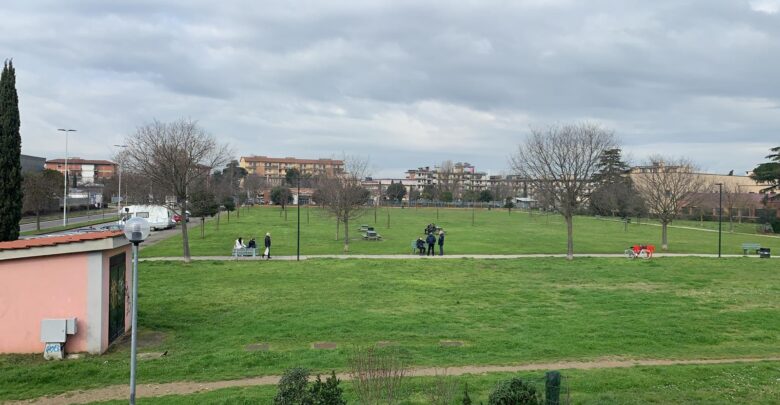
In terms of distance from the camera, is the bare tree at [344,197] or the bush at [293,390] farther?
the bare tree at [344,197]

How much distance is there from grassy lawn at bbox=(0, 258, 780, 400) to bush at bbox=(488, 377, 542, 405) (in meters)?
4.66

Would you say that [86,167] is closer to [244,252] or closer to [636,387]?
[244,252]

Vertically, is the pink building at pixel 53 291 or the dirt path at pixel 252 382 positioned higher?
the pink building at pixel 53 291

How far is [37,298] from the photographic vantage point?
12.1m

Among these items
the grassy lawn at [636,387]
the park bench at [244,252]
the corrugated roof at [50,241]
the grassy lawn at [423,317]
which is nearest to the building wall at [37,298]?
the corrugated roof at [50,241]

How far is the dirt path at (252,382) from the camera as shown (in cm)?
932

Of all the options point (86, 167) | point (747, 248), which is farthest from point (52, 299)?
point (86, 167)

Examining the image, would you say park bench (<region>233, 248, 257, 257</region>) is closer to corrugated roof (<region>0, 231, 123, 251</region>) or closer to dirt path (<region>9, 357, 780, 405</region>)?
corrugated roof (<region>0, 231, 123, 251</region>)

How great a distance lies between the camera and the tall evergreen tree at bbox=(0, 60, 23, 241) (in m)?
21.3

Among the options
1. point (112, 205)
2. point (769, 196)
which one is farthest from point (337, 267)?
point (112, 205)

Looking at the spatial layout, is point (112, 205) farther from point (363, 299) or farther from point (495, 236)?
point (363, 299)

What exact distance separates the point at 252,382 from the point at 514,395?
546 cm

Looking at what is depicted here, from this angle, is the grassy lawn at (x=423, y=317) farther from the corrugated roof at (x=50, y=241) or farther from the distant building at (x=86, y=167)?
the distant building at (x=86, y=167)

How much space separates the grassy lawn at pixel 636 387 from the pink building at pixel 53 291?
Answer: 12.9 feet
